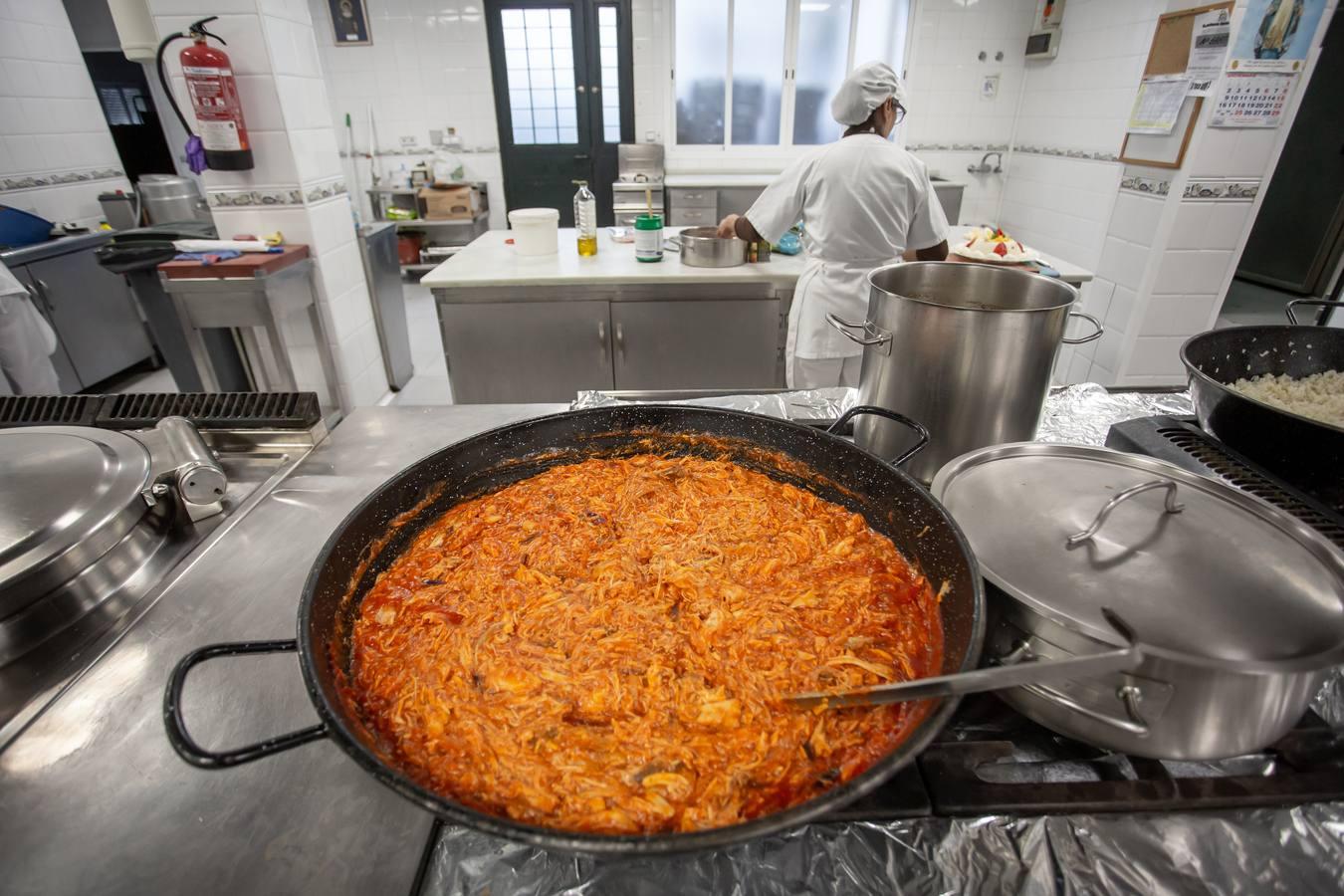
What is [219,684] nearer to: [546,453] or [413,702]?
[413,702]

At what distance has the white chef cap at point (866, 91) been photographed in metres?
2.47

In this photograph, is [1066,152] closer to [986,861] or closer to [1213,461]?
[1213,461]

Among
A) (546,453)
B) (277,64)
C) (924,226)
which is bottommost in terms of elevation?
(546,453)

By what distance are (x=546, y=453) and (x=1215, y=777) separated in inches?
48.1

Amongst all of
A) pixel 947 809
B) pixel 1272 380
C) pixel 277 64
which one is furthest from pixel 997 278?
pixel 277 64

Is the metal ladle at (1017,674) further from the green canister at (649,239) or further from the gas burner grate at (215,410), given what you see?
the green canister at (649,239)

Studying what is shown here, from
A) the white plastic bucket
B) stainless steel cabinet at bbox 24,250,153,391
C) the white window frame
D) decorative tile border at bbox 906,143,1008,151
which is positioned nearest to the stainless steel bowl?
the white plastic bucket

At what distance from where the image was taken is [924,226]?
2742 millimetres

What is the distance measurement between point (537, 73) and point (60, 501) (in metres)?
6.99

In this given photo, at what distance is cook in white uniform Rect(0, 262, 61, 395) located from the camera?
10.9 feet

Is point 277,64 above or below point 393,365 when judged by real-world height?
above

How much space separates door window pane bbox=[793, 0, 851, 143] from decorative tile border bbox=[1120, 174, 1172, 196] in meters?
3.22

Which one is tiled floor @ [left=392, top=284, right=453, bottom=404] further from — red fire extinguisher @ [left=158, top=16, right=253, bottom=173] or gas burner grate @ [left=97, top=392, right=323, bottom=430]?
gas burner grate @ [left=97, top=392, right=323, bottom=430]

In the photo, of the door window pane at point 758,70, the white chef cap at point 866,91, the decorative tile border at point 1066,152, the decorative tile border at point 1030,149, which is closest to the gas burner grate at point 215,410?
the white chef cap at point 866,91
